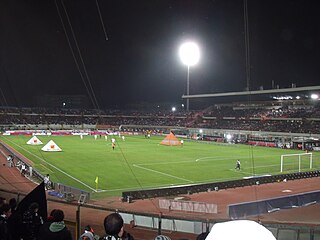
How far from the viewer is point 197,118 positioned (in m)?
98.1

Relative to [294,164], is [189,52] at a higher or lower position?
higher

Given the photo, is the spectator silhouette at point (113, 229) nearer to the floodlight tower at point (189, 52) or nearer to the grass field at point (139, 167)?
the grass field at point (139, 167)

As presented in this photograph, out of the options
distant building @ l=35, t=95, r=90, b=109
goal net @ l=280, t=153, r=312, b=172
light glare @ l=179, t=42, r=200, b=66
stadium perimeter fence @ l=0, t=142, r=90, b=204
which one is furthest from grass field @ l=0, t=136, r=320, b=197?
distant building @ l=35, t=95, r=90, b=109

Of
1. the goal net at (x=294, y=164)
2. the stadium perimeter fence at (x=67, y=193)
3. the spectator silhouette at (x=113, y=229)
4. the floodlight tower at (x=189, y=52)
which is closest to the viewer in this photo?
the spectator silhouette at (x=113, y=229)

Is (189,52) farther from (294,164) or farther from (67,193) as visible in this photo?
(67,193)

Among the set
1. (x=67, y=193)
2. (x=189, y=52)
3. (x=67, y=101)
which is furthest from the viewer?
(x=67, y=101)

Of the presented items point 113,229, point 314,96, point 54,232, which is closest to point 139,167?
point 54,232

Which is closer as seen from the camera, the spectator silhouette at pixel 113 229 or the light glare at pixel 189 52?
the spectator silhouette at pixel 113 229

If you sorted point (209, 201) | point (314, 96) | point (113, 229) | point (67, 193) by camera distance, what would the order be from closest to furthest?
point (113, 229), point (67, 193), point (209, 201), point (314, 96)

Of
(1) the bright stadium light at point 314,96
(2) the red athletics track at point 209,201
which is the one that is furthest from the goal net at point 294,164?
(1) the bright stadium light at point 314,96

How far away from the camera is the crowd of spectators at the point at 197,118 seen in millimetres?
70938

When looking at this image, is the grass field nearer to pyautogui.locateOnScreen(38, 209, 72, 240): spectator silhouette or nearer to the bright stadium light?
pyautogui.locateOnScreen(38, 209, 72, 240): spectator silhouette

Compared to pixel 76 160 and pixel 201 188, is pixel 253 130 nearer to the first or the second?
pixel 76 160

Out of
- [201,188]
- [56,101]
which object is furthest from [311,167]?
[56,101]
